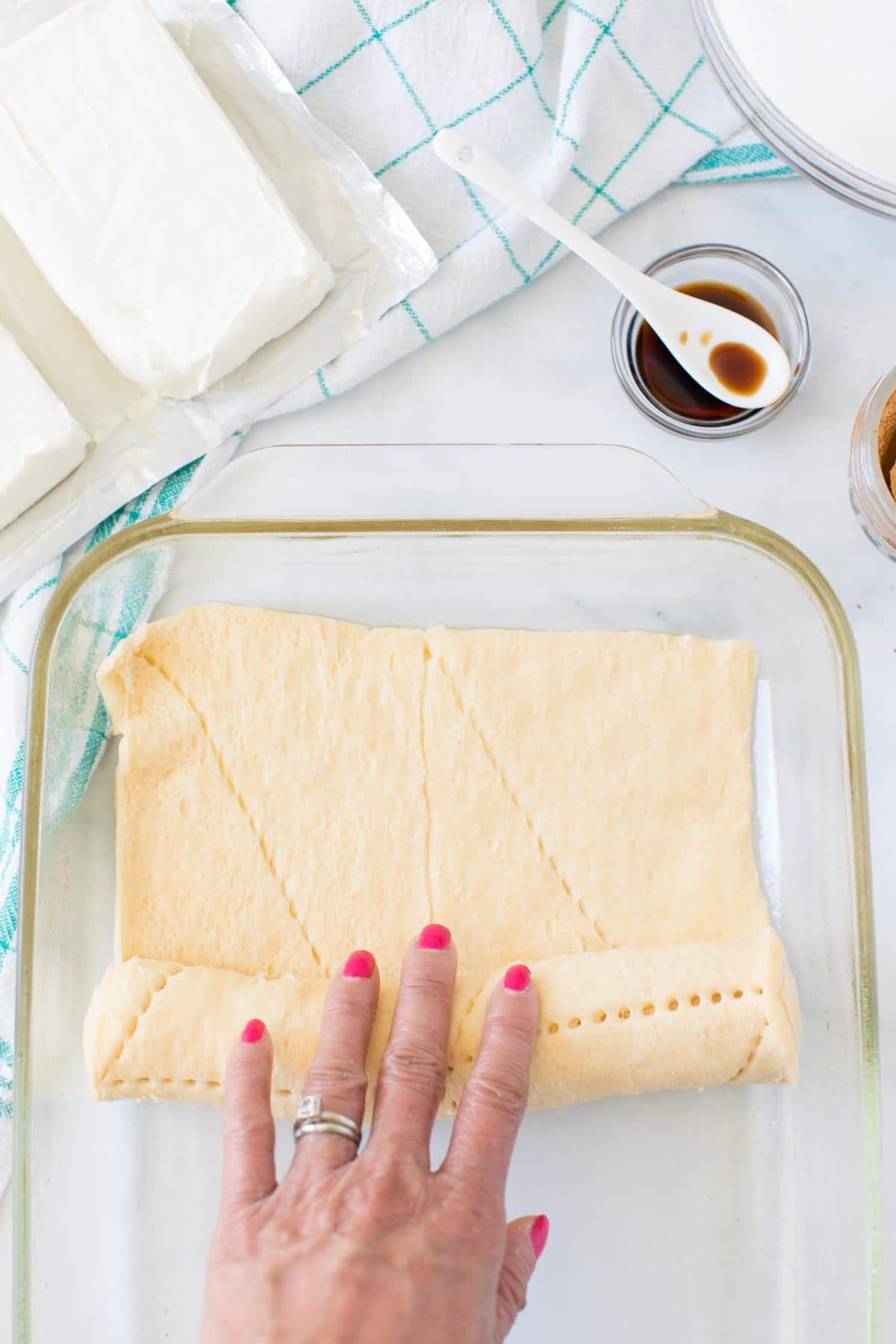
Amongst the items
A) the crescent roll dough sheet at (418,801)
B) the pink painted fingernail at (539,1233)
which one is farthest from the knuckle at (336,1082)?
the pink painted fingernail at (539,1233)

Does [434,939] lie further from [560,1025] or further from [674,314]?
[674,314]

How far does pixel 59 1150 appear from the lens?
41.9 inches

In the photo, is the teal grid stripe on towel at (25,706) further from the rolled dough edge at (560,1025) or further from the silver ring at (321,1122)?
the silver ring at (321,1122)

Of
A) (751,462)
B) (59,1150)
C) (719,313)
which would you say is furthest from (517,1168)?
(719,313)

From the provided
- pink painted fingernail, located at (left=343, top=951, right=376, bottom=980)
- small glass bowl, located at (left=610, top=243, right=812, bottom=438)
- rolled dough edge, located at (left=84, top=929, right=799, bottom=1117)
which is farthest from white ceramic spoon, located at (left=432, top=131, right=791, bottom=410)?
pink painted fingernail, located at (left=343, top=951, right=376, bottom=980)

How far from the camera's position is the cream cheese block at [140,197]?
42.8 inches

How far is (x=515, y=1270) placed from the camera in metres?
0.95

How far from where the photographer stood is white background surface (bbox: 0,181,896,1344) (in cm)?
117

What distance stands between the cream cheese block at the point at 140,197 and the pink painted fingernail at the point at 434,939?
0.63 metres

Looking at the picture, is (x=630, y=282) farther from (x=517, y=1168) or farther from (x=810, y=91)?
(x=517, y=1168)

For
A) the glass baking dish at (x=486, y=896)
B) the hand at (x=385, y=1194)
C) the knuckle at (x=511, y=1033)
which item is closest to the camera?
the hand at (x=385, y=1194)

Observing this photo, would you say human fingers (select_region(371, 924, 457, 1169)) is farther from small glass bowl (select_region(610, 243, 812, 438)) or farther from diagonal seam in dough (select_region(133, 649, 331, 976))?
small glass bowl (select_region(610, 243, 812, 438))

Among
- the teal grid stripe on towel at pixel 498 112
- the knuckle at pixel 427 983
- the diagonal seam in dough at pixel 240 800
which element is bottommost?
the knuckle at pixel 427 983

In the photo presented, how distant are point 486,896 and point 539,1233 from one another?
12.6 inches
